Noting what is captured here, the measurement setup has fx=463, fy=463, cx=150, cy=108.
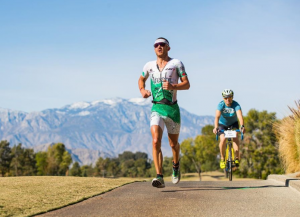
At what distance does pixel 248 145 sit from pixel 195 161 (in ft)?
124

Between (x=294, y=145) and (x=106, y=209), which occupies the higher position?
(x=294, y=145)

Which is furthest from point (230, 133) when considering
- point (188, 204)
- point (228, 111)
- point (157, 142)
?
point (188, 204)

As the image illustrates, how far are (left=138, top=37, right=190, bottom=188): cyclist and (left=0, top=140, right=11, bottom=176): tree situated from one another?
368 ft

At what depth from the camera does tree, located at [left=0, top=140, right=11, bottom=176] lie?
115250 millimetres

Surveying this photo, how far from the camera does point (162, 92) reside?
8.74m

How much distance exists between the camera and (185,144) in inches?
4318

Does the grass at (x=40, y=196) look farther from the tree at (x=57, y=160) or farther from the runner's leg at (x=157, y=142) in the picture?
the tree at (x=57, y=160)

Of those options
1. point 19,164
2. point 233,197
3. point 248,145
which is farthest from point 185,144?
point 233,197

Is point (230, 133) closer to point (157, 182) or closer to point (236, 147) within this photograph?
point (236, 147)

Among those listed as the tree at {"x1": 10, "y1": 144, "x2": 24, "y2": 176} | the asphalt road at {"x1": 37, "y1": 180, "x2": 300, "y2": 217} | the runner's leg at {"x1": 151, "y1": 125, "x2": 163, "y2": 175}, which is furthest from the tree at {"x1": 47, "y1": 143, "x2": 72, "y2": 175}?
the asphalt road at {"x1": 37, "y1": 180, "x2": 300, "y2": 217}

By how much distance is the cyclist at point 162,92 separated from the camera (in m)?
8.75

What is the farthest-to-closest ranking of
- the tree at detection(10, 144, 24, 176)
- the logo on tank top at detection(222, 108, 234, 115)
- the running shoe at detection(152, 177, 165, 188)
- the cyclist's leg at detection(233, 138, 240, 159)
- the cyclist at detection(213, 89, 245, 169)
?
the tree at detection(10, 144, 24, 176) < the cyclist's leg at detection(233, 138, 240, 159) < the logo on tank top at detection(222, 108, 234, 115) < the cyclist at detection(213, 89, 245, 169) < the running shoe at detection(152, 177, 165, 188)

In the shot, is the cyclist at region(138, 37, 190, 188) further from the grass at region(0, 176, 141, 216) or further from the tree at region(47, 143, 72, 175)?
the tree at region(47, 143, 72, 175)

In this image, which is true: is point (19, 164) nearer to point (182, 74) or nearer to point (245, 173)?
point (245, 173)
